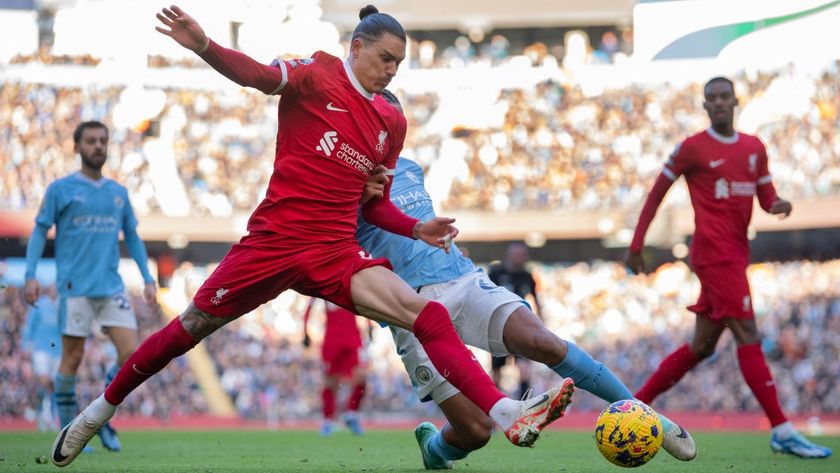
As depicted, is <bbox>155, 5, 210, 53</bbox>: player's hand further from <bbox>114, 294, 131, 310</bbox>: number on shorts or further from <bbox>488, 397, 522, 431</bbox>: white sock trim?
<bbox>114, 294, 131, 310</bbox>: number on shorts

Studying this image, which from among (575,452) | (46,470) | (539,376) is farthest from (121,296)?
(539,376)

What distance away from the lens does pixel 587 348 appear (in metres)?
28.8

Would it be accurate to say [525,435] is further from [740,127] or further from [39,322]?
[740,127]

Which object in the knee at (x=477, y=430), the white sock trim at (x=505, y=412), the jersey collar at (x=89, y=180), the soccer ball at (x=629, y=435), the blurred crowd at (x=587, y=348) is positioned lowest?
the blurred crowd at (x=587, y=348)

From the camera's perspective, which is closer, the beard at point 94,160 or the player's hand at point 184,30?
the player's hand at point 184,30

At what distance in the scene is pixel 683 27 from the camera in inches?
1250

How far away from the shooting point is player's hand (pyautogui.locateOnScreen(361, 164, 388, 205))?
6101 millimetres

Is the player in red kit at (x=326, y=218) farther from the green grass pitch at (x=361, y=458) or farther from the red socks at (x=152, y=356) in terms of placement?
the green grass pitch at (x=361, y=458)

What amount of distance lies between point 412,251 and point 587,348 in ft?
73.8

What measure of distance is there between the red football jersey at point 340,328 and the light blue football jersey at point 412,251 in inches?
344

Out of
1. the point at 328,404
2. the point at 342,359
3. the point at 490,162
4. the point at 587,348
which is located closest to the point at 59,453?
the point at 328,404

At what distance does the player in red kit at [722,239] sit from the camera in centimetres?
874

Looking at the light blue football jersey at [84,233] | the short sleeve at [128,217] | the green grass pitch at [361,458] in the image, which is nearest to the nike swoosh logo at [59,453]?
the green grass pitch at [361,458]

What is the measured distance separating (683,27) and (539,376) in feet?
35.1
